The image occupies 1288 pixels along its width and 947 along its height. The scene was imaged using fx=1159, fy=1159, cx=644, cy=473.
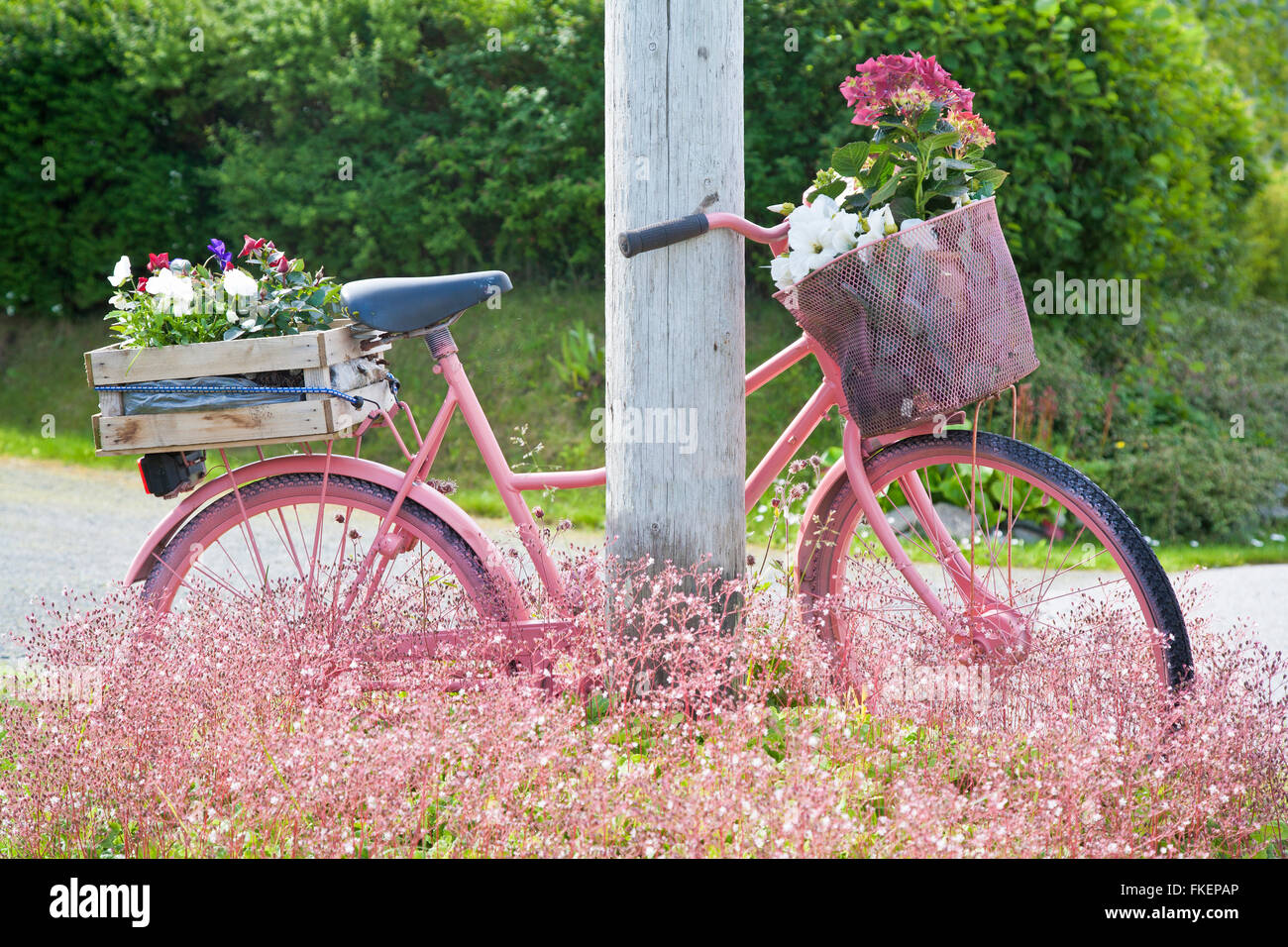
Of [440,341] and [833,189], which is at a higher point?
[833,189]

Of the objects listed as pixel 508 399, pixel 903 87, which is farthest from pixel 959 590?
pixel 508 399

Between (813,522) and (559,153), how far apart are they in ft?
18.0

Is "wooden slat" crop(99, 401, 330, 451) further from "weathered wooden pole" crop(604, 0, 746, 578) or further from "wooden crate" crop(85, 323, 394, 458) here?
"weathered wooden pole" crop(604, 0, 746, 578)

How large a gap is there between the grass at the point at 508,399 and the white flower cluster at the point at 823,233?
11.7ft

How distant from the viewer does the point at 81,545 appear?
600 centimetres

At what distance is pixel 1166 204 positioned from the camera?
757cm

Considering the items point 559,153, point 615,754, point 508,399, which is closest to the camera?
point 615,754

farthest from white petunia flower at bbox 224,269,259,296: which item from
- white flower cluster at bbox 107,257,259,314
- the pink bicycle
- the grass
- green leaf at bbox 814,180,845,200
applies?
the grass

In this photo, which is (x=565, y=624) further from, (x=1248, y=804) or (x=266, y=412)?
(x=1248, y=804)

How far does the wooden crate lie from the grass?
3529 mm

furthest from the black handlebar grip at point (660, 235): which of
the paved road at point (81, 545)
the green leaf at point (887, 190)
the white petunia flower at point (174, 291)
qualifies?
the paved road at point (81, 545)

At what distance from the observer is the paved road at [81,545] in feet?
16.3

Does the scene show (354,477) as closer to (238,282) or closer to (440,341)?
(440,341)

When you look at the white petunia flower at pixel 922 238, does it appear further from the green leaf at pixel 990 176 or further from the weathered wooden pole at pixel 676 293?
the weathered wooden pole at pixel 676 293
